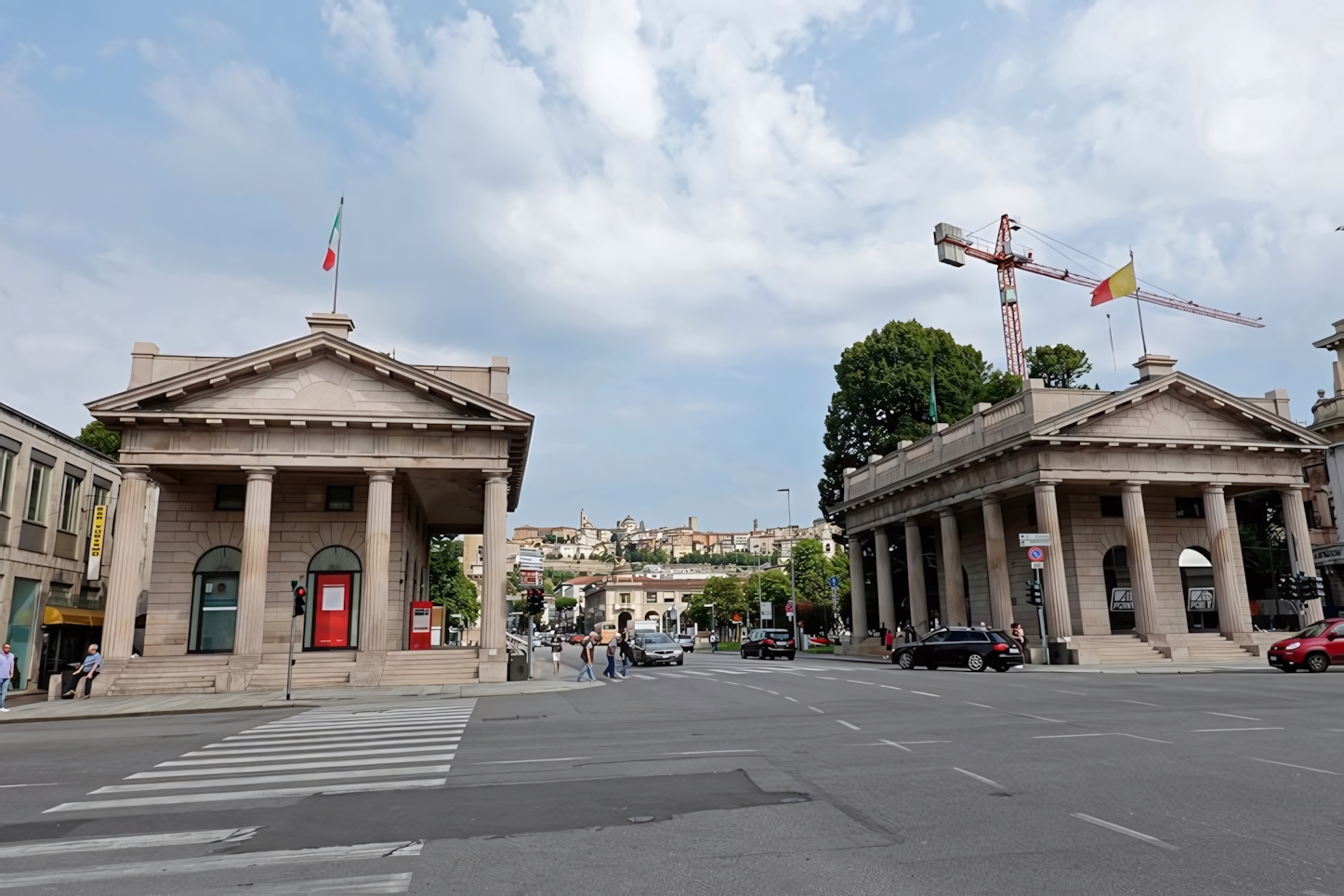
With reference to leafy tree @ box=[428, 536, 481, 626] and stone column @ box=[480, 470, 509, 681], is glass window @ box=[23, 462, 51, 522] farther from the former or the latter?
leafy tree @ box=[428, 536, 481, 626]

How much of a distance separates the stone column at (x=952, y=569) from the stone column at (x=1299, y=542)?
43.8 feet

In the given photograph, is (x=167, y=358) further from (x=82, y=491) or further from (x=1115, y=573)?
(x=1115, y=573)

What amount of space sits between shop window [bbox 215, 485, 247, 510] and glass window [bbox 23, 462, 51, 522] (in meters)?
6.34

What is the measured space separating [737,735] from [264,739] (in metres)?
7.90

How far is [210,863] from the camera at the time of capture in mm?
7035

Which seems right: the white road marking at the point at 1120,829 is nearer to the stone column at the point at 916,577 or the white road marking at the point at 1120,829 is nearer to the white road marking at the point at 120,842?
the white road marking at the point at 120,842

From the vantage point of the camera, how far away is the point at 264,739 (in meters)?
15.3

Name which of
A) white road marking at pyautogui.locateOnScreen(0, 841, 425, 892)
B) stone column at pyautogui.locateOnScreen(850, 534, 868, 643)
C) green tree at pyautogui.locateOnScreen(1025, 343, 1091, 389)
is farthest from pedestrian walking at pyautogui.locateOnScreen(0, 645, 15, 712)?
green tree at pyautogui.locateOnScreen(1025, 343, 1091, 389)

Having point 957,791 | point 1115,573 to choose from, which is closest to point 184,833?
point 957,791

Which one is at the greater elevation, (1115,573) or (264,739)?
(1115,573)

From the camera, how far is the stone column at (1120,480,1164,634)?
35.9 m

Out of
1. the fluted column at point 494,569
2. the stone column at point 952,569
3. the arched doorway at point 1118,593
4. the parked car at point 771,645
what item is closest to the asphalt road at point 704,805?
the fluted column at point 494,569

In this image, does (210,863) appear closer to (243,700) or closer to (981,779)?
(981,779)

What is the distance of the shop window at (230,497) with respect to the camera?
3291 centimetres
